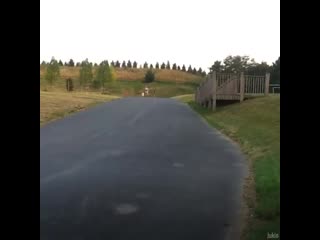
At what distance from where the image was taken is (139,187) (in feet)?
25.7

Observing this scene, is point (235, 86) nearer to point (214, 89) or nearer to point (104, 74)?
point (214, 89)

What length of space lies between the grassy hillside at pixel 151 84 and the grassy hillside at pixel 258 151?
178ft

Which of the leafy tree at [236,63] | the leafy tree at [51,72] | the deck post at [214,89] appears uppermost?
the leafy tree at [236,63]

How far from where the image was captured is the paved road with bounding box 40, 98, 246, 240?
577 centimetres

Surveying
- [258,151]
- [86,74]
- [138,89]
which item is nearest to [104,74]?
[86,74]

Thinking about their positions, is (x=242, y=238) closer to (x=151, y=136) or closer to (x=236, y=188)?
(x=236, y=188)

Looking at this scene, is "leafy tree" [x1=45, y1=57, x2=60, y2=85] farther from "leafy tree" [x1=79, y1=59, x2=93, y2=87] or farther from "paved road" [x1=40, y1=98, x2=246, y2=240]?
"paved road" [x1=40, y1=98, x2=246, y2=240]

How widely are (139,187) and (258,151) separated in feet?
14.2

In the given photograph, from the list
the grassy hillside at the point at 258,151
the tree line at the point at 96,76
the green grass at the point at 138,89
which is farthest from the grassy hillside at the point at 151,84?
the grassy hillside at the point at 258,151

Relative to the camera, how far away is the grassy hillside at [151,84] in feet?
275

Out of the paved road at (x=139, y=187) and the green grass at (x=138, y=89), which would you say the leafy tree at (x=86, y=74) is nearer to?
the green grass at (x=138, y=89)

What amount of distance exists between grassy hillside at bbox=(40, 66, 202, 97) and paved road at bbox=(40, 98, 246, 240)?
6005 centimetres
